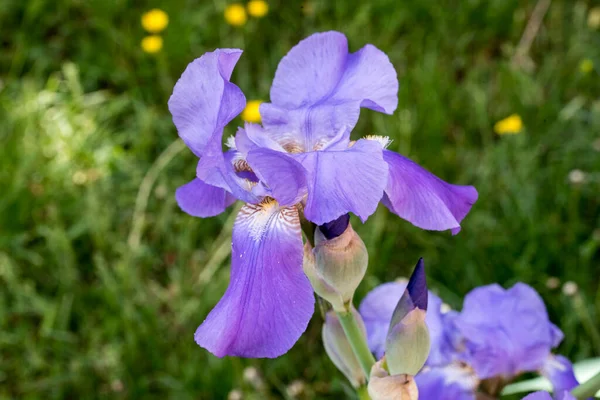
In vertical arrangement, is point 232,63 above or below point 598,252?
above

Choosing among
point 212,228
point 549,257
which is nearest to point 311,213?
point 549,257

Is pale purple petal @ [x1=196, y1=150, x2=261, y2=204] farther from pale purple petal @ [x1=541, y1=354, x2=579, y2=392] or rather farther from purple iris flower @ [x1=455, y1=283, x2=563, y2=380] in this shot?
pale purple petal @ [x1=541, y1=354, x2=579, y2=392]

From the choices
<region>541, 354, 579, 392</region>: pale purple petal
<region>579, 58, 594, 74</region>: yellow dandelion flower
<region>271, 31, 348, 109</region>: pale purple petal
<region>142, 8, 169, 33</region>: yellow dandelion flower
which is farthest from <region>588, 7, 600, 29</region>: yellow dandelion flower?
<region>271, 31, 348, 109</region>: pale purple petal

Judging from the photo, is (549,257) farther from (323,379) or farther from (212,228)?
(212,228)

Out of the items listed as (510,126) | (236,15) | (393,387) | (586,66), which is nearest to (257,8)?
Answer: (236,15)

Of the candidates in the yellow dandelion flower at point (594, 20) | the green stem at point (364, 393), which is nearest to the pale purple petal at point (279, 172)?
the green stem at point (364, 393)

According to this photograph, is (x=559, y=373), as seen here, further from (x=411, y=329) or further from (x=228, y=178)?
(x=228, y=178)
